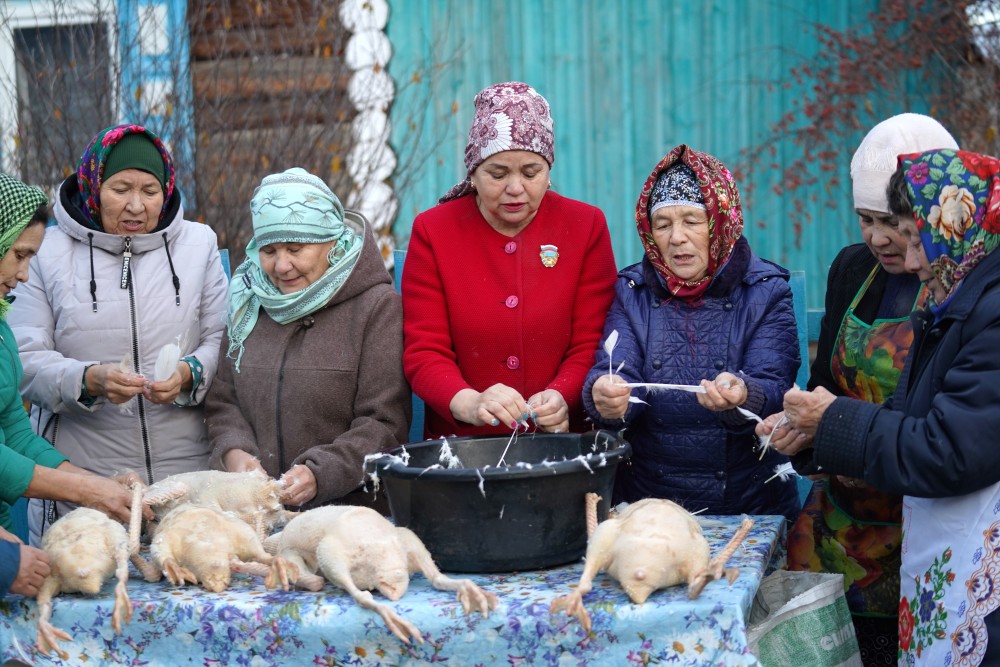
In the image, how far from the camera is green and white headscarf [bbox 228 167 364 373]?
10.6 feet

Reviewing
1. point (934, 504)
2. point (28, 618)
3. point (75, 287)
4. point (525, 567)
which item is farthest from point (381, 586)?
point (75, 287)

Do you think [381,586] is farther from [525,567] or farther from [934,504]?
[934,504]

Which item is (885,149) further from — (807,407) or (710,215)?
(807,407)

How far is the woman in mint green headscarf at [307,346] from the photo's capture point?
3240mm

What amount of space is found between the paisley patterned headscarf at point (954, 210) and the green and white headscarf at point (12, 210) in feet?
7.67

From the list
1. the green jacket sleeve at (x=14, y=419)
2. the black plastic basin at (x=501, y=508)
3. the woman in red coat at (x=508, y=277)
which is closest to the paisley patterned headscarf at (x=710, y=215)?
the woman in red coat at (x=508, y=277)

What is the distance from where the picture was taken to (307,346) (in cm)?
329

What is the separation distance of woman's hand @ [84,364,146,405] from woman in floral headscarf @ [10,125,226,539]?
0.38 feet

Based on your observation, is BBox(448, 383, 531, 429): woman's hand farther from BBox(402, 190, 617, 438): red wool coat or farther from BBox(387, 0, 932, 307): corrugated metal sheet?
BBox(387, 0, 932, 307): corrugated metal sheet

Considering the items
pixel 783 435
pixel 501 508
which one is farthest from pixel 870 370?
pixel 501 508

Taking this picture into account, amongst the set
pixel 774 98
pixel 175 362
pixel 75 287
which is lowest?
pixel 175 362

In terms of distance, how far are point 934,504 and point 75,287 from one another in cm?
268

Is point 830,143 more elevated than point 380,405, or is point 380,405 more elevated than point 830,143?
point 830,143

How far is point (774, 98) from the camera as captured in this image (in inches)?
247
